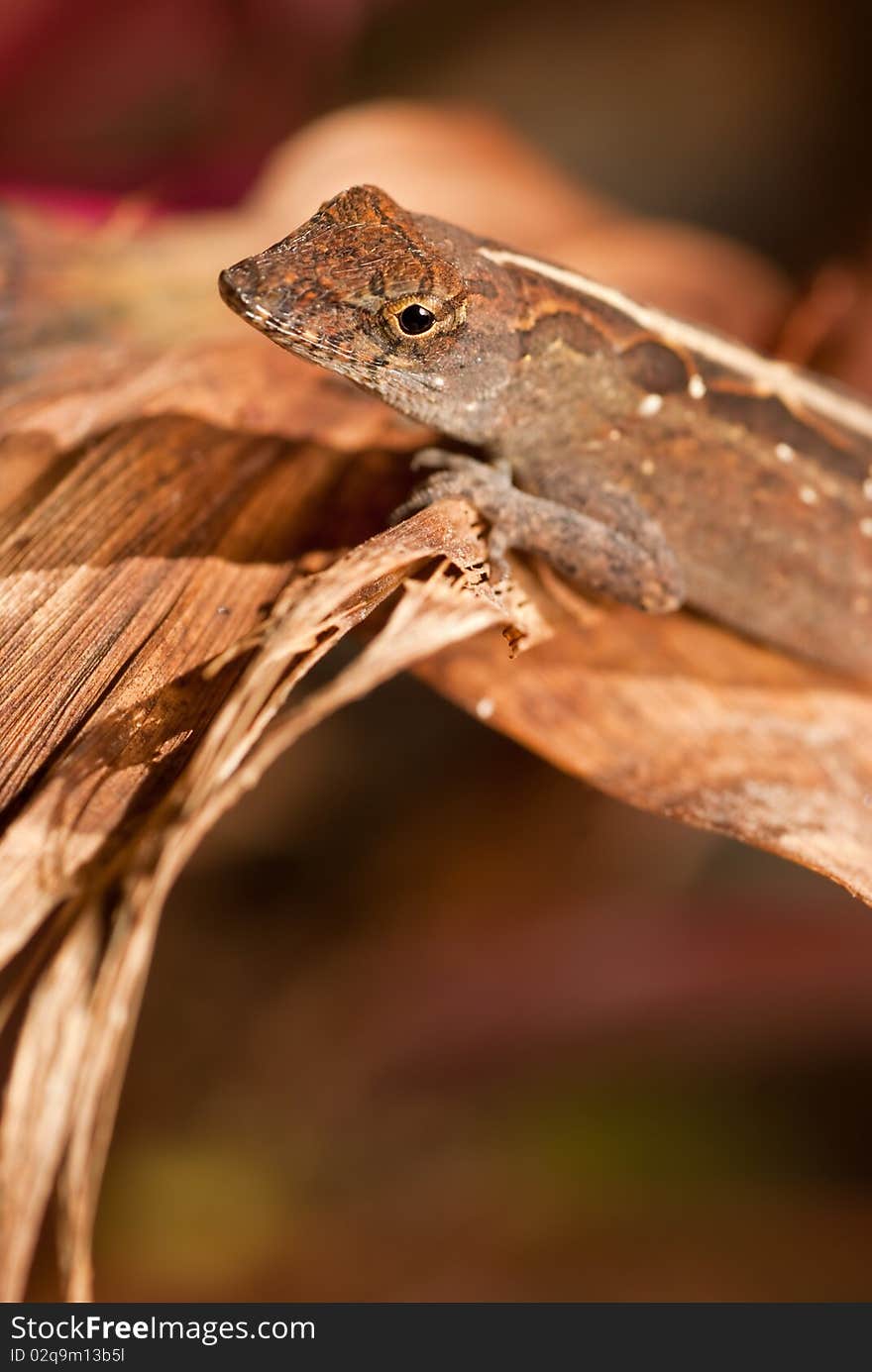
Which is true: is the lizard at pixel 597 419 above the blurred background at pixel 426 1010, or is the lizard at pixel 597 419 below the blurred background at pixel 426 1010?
above

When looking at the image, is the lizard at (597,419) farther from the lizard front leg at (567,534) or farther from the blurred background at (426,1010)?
the blurred background at (426,1010)

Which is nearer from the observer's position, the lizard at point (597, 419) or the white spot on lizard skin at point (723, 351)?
the lizard at point (597, 419)

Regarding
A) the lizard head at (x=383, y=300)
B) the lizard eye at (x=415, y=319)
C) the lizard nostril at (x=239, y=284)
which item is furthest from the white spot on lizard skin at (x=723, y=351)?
the lizard nostril at (x=239, y=284)

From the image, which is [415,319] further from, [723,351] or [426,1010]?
[426,1010]

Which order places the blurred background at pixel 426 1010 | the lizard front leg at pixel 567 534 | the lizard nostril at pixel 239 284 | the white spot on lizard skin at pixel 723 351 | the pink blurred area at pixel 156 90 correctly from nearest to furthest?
1. the lizard nostril at pixel 239 284
2. the lizard front leg at pixel 567 534
3. the white spot on lizard skin at pixel 723 351
4. the blurred background at pixel 426 1010
5. the pink blurred area at pixel 156 90

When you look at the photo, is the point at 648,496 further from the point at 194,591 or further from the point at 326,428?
the point at 194,591

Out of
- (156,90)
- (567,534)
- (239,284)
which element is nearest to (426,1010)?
(567,534)

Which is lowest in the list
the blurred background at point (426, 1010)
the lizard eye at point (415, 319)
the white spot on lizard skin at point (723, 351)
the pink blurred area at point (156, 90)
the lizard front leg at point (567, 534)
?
the blurred background at point (426, 1010)

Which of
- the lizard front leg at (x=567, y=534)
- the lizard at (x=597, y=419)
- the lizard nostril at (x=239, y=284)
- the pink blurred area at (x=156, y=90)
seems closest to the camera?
the lizard nostril at (x=239, y=284)
